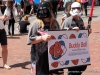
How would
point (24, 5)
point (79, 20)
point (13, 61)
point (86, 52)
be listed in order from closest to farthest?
point (86, 52)
point (79, 20)
point (13, 61)
point (24, 5)

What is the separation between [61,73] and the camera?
431cm

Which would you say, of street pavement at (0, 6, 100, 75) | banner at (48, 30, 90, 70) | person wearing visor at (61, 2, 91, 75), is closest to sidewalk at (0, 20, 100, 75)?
street pavement at (0, 6, 100, 75)

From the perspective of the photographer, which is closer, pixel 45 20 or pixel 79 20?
pixel 45 20

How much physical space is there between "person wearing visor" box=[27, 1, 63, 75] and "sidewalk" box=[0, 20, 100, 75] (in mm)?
2691

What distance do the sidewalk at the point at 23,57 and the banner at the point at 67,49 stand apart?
2.35 metres

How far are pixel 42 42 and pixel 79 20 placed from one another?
1161 millimetres

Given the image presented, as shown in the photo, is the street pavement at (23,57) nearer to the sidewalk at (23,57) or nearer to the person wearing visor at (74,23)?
the sidewalk at (23,57)

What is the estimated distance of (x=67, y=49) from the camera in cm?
428

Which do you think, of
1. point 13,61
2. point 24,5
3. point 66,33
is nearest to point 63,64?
point 66,33

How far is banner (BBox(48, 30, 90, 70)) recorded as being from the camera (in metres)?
4.05

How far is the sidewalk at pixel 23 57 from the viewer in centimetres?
692

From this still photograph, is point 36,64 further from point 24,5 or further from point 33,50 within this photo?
point 24,5

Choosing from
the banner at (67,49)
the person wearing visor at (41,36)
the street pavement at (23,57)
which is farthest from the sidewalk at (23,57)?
the person wearing visor at (41,36)

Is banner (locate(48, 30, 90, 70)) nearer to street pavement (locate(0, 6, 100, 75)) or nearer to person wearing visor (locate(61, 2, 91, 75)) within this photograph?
person wearing visor (locate(61, 2, 91, 75))
